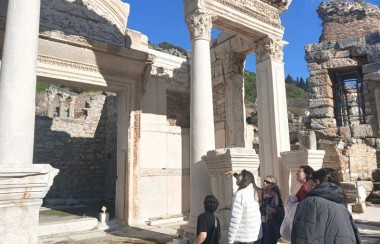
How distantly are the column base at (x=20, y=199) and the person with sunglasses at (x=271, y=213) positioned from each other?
10.2ft

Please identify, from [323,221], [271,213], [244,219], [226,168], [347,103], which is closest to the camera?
[323,221]

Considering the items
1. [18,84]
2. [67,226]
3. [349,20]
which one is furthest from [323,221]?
[349,20]

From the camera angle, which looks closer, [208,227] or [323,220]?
[323,220]

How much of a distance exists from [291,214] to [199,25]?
520 centimetres

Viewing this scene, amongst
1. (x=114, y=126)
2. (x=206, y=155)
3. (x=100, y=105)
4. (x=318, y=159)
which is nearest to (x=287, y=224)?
(x=206, y=155)

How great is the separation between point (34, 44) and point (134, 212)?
5598 millimetres

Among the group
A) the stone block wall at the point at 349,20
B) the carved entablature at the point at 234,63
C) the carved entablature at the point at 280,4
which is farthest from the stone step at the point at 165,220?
the stone block wall at the point at 349,20

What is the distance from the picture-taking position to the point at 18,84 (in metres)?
4.41

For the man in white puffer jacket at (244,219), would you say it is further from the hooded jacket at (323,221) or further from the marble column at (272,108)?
the marble column at (272,108)

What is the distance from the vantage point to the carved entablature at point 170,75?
10277 mm

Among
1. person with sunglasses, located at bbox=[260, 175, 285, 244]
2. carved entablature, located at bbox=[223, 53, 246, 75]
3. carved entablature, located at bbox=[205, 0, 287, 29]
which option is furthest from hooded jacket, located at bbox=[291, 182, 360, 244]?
carved entablature, located at bbox=[223, 53, 246, 75]

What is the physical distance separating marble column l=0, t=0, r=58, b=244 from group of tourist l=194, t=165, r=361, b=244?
1713mm

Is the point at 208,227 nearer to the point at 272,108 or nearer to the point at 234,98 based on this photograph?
the point at 272,108

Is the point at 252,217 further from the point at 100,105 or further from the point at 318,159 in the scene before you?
the point at 100,105
